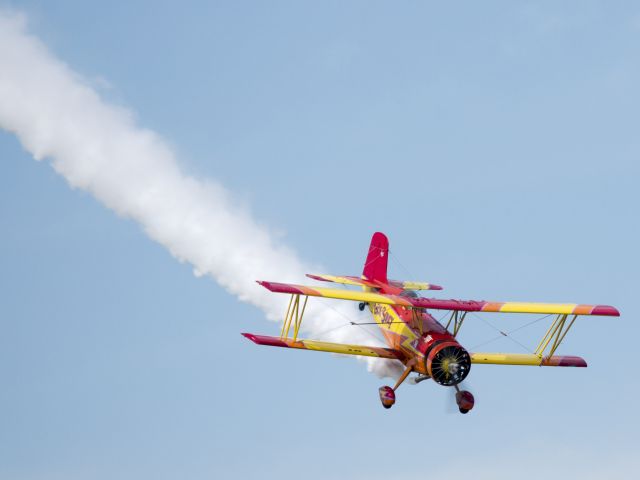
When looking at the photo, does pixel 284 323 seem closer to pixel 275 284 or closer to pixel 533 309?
pixel 275 284

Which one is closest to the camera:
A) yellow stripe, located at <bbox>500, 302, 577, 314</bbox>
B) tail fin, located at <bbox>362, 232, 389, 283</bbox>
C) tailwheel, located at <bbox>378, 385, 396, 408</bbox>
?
tailwheel, located at <bbox>378, 385, 396, 408</bbox>

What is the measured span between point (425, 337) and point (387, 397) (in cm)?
228

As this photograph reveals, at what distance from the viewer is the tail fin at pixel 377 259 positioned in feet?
143

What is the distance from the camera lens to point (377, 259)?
43.9 m

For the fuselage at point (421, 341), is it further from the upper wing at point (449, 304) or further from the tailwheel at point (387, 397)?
the tailwheel at point (387, 397)

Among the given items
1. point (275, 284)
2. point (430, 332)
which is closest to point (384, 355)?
point (430, 332)

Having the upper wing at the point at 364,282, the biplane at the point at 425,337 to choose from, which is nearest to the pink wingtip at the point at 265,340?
the biplane at the point at 425,337

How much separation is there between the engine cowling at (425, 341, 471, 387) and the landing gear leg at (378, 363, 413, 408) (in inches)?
56.6

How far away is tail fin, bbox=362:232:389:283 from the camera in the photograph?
43.7 metres

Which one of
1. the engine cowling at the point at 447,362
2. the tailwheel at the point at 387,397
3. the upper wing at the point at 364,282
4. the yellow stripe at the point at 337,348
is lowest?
the tailwheel at the point at 387,397

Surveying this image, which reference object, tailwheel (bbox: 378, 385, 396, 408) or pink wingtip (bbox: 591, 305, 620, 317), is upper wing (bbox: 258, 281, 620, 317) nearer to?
pink wingtip (bbox: 591, 305, 620, 317)

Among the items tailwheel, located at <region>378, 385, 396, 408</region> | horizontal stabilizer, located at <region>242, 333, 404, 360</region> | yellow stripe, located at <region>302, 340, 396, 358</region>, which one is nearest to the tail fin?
horizontal stabilizer, located at <region>242, 333, 404, 360</region>

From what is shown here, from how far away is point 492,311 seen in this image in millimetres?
37281

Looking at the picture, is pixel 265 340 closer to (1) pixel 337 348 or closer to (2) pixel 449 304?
(1) pixel 337 348
